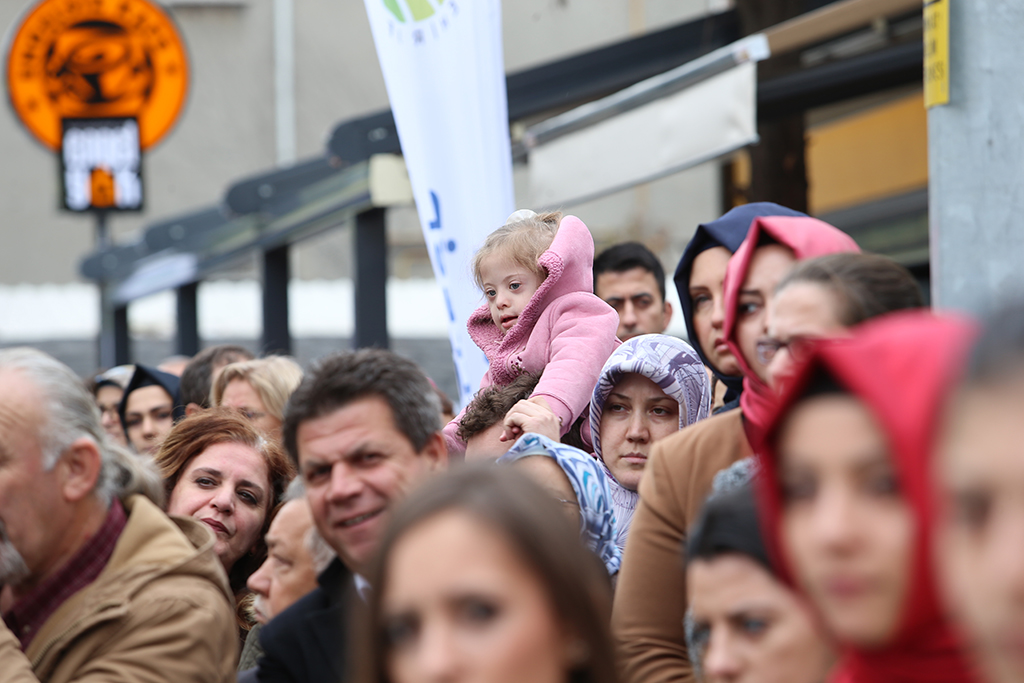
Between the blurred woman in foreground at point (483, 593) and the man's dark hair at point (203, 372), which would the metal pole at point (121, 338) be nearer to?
the man's dark hair at point (203, 372)

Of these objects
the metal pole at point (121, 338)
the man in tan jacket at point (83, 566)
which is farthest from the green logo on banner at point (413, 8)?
the metal pole at point (121, 338)

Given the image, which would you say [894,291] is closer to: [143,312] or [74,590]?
[74,590]

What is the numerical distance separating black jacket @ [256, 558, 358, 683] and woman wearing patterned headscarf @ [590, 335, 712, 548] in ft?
3.37

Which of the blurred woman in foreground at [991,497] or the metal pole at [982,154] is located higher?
the metal pole at [982,154]

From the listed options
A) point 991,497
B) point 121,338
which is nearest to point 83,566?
point 991,497

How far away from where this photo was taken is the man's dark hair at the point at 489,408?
346 cm

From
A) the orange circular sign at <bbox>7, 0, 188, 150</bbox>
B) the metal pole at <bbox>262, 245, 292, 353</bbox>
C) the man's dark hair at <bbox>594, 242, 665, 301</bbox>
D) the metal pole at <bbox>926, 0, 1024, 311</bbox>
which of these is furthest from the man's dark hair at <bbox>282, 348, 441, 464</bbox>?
the orange circular sign at <bbox>7, 0, 188, 150</bbox>

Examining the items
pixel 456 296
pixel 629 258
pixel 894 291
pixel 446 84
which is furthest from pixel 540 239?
pixel 894 291

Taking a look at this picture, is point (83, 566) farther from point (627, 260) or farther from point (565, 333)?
point (627, 260)

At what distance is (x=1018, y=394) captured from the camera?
112cm

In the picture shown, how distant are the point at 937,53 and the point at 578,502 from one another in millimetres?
1456

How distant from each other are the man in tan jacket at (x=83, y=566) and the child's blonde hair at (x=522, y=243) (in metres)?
1.33

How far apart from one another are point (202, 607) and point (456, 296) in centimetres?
210

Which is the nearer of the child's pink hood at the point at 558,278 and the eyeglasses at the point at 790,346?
the eyeglasses at the point at 790,346
